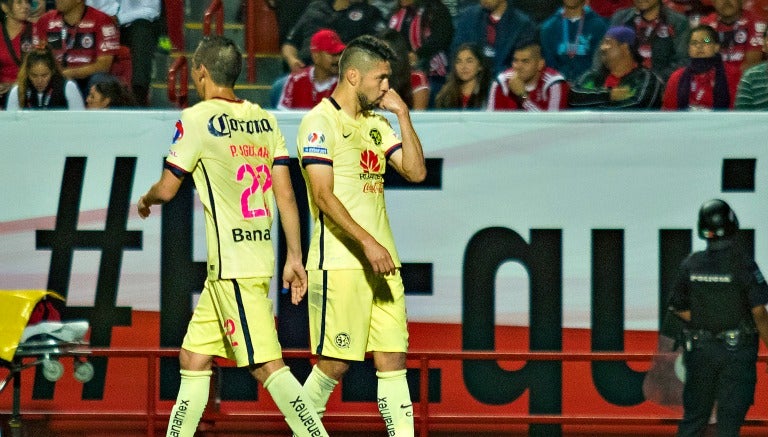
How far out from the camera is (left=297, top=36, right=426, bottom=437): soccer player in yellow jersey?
6406mm

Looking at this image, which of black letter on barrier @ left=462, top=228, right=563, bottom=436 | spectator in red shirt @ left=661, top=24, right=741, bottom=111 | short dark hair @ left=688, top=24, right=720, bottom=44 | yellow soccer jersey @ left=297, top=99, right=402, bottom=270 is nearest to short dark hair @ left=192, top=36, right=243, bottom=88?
yellow soccer jersey @ left=297, top=99, right=402, bottom=270

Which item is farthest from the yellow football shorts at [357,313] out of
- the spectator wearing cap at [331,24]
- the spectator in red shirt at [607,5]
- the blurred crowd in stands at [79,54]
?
the spectator in red shirt at [607,5]

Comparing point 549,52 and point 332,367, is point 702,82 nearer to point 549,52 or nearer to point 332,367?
point 549,52

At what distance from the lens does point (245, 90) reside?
1077cm

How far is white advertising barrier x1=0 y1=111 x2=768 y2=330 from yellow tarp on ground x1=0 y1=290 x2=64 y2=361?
0.98 meters

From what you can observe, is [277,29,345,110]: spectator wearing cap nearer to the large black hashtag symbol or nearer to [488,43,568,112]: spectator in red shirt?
[488,43,568,112]: spectator in red shirt

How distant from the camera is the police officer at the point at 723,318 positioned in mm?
7090

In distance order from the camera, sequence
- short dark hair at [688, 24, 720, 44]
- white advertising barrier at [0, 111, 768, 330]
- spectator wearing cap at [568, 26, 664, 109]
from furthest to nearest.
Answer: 1. short dark hair at [688, 24, 720, 44]
2. spectator wearing cap at [568, 26, 664, 109]
3. white advertising barrier at [0, 111, 768, 330]

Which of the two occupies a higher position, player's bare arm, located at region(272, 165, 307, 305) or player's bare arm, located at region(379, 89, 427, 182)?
player's bare arm, located at region(379, 89, 427, 182)

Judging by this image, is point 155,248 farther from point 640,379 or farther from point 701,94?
point 701,94

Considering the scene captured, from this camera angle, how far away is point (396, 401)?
6418 millimetres

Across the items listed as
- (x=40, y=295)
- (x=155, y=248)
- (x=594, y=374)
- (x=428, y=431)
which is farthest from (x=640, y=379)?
(x=40, y=295)

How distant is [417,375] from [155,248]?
1.77 metres

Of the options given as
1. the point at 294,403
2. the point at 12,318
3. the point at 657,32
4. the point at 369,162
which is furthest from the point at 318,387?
the point at 657,32
